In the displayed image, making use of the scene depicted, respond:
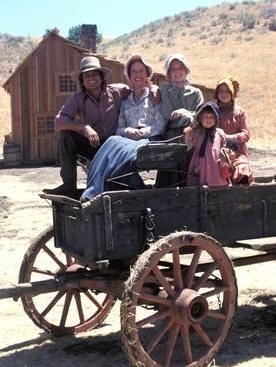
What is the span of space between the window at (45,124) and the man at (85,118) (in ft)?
64.4

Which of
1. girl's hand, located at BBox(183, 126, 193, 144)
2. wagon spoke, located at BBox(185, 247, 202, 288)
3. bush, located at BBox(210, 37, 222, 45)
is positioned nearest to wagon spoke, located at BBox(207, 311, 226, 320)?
wagon spoke, located at BBox(185, 247, 202, 288)

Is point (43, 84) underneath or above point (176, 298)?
above

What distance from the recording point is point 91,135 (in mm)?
5266

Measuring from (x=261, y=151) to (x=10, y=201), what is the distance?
13.8 meters

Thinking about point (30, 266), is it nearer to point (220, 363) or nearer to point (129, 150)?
point (129, 150)

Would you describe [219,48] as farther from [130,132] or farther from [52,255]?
[52,255]

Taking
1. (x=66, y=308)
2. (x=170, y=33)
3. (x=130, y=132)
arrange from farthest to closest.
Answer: (x=170, y=33) → (x=66, y=308) → (x=130, y=132)

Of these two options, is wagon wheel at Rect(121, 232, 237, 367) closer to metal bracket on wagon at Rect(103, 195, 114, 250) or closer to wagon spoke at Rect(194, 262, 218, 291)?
wagon spoke at Rect(194, 262, 218, 291)

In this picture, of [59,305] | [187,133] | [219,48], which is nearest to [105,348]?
[59,305]

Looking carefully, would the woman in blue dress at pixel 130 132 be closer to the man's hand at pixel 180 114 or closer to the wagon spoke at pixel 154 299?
the man's hand at pixel 180 114

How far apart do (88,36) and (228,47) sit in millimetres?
29325

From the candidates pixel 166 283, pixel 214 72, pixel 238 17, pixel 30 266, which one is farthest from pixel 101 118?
pixel 238 17

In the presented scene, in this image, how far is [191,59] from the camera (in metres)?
52.2

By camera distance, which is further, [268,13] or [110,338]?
[268,13]
